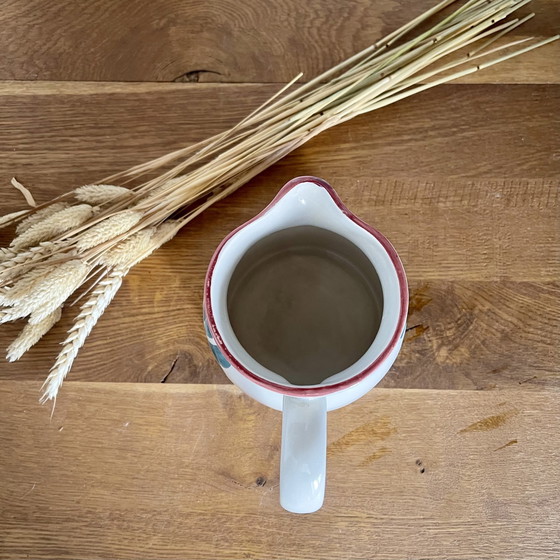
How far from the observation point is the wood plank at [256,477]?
27.0 inches

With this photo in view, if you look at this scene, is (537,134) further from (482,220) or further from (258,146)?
(258,146)

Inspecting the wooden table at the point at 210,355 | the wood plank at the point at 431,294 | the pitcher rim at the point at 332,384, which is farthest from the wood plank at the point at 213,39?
the pitcher rim at the point at 332,384

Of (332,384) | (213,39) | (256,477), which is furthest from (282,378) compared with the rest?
(213,39)

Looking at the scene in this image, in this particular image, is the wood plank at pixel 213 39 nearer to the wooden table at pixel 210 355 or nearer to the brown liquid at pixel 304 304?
the wooden table at pixel 210 355

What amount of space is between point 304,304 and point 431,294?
6.0 inches

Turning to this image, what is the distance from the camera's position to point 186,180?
66cm

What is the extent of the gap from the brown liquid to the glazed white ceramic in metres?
0.03

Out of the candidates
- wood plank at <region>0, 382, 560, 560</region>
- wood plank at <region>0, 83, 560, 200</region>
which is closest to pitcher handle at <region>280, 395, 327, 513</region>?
wood plank at <region>0, 382, 560, 560</region>

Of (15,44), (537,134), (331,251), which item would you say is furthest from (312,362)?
(15,44)

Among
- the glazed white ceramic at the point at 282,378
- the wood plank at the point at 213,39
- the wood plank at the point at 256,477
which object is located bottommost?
the wood plank at the point at 256,477

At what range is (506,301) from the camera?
0.71m

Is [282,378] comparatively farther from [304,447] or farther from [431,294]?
[431,294]

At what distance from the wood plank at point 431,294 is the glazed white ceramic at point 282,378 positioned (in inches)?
4.9

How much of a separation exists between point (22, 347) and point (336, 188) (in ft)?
1.24
